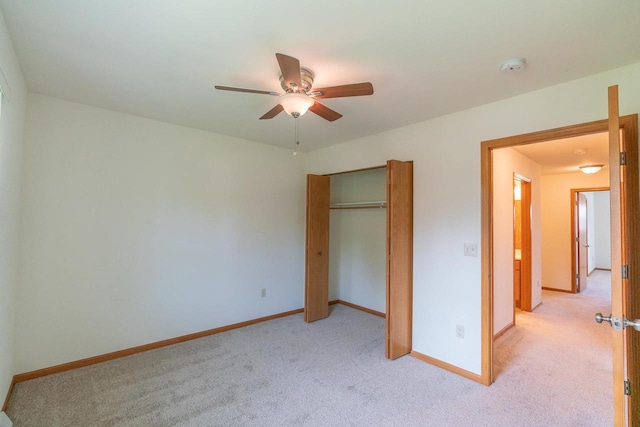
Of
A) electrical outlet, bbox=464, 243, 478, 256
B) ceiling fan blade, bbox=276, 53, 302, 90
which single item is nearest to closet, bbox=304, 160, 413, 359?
electrical outlet, bbox=464, 243, 478, 256

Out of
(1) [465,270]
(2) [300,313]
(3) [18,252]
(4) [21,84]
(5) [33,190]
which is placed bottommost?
(2) [300,313]

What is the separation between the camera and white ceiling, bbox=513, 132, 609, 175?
354 centimetres

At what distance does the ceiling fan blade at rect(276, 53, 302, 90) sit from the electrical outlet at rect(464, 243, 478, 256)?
81.8 inches

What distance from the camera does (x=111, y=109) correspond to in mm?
2902

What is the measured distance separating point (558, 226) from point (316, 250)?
5.37 m

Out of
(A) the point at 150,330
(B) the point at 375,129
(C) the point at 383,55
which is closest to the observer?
(C) the point at 383,55

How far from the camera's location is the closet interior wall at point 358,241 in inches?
176

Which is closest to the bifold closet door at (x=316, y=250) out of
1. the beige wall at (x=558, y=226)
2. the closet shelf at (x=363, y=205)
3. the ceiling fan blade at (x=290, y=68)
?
the closet shelf at (x=363, y=205)

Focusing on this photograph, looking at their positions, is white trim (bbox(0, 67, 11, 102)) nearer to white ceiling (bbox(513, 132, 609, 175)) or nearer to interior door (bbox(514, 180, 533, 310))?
white ceiling (bbox(513, 132, 609, 175))

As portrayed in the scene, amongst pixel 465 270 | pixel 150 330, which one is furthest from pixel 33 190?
pixel 465 270

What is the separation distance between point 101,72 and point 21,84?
2.19ft

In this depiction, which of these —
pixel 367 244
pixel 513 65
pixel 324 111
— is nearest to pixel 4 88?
pixel 324 111

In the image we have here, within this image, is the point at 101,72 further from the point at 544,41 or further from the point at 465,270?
the point at 465,270

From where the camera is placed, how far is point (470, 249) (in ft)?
8.80
